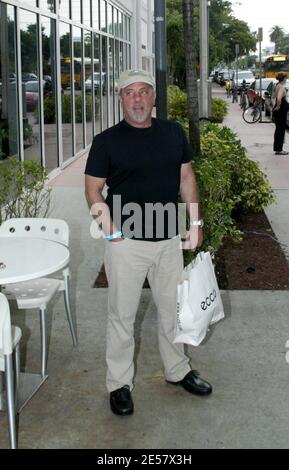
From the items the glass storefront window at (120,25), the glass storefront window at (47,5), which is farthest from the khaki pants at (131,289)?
the glass storefront window at (120,25)

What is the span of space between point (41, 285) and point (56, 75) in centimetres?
835

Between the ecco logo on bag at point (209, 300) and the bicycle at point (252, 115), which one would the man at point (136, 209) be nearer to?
the ecco logo on bag at point (209, 300)

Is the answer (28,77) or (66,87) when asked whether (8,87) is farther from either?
(66,87)

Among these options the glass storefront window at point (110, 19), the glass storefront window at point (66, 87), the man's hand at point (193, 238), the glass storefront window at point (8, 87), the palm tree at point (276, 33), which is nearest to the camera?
the man's hand at point (193, 238)

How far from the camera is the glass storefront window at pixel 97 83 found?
16641 millimetres

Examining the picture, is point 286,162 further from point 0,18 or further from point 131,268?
point 131,268

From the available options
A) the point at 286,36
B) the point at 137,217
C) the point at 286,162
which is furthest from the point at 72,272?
the point at 286,36

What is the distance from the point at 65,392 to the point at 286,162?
10655 mm

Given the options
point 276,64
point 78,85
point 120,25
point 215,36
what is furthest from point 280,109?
point 215,36

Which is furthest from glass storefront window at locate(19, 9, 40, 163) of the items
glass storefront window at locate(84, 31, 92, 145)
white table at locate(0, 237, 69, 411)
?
white table at locate(0, 237, 69, 411)

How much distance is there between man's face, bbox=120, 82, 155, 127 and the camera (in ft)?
11.6

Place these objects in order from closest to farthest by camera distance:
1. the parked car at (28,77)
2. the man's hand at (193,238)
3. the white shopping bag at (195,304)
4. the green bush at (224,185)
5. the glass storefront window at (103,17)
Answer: the white shopping bag at (195,304) → the man's hand at (193,238) → the green bush at (224,185) → the parked car at (28,77) → the glass storefront window at (103,17)

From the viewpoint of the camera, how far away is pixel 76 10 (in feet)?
46.1

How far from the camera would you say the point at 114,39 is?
1988cm
